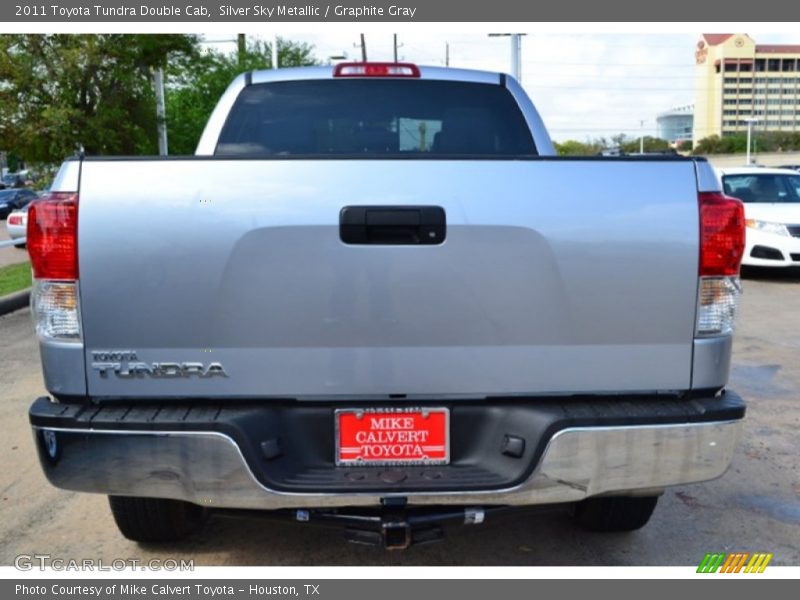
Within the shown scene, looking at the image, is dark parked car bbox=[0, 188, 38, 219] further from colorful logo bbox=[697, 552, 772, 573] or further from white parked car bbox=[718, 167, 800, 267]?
colorful logo bbox=[697, 552, 772, 573]

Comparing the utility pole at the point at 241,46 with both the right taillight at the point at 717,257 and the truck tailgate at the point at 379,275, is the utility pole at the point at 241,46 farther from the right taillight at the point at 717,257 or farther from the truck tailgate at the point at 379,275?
the right taillight at the point at 717,257

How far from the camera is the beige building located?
115812 millimetres

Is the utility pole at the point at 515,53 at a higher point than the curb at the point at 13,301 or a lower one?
higher

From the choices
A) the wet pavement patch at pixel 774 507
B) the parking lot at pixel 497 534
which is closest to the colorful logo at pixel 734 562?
the parking lot at pixel 497 534

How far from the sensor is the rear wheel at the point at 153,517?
3.27 metres

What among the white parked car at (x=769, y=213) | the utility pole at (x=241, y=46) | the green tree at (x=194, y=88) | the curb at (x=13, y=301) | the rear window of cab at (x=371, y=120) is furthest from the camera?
the utility pole at (x=241, y=46)

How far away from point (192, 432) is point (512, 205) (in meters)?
1.26

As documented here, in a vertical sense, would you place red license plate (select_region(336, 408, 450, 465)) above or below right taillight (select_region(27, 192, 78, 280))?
below

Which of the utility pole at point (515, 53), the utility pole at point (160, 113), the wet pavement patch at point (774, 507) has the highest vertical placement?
the utility pole at point (515, 53)

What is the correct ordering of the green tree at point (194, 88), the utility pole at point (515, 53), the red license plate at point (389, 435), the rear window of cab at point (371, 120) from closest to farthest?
the red license plate at point (389, 435) < the rear window of cab at point (371, 120) < the green tree at point (194, 88) < the utility pole at point (515, 53)

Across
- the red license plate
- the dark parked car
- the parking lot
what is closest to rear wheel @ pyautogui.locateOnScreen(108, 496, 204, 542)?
the parking lot

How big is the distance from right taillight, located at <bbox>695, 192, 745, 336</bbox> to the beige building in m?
120
